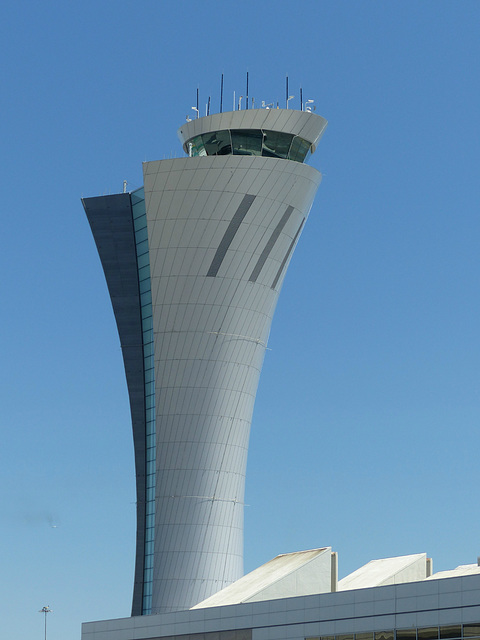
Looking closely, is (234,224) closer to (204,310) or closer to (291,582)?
(204,310)

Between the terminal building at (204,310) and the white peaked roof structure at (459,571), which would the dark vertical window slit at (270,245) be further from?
the white peaked roof structure at (459,571)

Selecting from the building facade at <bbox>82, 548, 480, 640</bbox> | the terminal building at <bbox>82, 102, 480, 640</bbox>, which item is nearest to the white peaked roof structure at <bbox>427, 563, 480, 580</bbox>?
the building facade at <bbox>82, 548, 480, 640</bbox>

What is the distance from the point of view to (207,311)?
217 feet

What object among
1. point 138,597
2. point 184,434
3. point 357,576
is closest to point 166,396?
point 184,434

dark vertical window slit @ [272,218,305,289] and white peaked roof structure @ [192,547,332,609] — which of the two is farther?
dark vertical window slit @ [272,218,305,289]

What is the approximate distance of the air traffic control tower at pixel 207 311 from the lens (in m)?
65.8

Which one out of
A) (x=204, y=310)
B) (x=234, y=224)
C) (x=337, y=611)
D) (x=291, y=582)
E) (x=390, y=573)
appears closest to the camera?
(x=337, y=611)

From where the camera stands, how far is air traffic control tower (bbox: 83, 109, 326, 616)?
65.8 m

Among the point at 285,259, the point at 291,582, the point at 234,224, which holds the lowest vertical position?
the point at 291,582

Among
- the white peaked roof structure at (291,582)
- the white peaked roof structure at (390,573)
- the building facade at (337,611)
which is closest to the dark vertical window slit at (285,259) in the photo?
the building facade at (337,611)

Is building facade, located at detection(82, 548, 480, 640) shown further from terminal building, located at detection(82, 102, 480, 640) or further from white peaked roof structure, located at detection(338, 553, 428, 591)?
terminal building, located at detection(82, 102, 480, 640)

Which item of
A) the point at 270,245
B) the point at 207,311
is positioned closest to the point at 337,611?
the point at 207,311

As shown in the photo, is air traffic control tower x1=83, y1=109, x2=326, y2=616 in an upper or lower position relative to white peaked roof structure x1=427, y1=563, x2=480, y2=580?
upper

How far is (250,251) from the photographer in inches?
2611
